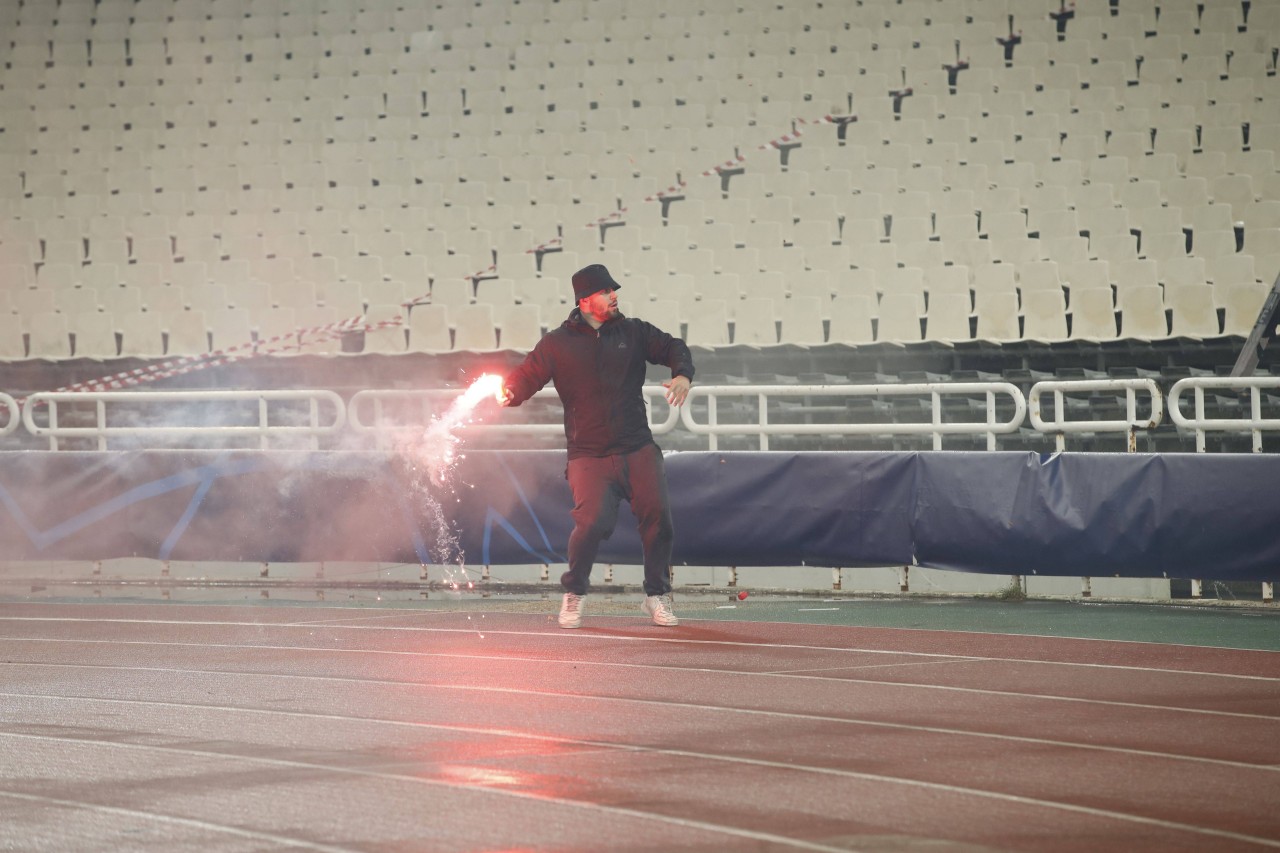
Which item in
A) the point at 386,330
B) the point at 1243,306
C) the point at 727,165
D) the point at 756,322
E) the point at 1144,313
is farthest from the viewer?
the point at 727,165

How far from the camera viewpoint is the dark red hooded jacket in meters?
9.23

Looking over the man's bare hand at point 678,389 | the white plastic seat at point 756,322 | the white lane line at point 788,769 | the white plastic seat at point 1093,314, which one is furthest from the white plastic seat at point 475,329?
the white lane line at point 788,769

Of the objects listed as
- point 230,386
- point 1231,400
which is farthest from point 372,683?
point 230,386

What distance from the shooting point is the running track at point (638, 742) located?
4.45 m

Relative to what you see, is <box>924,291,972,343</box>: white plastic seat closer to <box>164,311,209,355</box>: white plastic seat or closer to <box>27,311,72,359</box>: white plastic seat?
<box>164,311,209,355</box>: white plastic seat

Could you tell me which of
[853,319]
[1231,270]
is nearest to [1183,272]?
[1231,270]

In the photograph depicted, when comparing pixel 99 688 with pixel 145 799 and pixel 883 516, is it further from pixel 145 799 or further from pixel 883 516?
pixel 883 516

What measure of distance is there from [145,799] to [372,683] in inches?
97.7

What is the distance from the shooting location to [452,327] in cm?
1956

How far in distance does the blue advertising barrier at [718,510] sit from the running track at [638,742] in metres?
1.89

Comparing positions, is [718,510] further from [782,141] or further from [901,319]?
[782,141]

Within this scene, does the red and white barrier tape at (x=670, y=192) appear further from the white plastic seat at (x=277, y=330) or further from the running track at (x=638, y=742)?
the running track at (x=638, y=742)

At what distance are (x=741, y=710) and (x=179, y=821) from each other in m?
2.56

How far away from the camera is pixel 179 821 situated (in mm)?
4582
